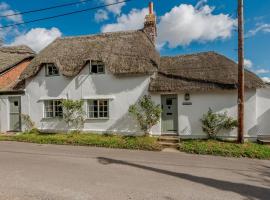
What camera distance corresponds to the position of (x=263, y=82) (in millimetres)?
13117

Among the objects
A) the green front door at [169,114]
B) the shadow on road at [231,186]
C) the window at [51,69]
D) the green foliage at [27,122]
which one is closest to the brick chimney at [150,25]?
the green front door at [169,114]

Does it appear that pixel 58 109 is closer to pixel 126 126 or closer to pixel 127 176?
pixel 126 126

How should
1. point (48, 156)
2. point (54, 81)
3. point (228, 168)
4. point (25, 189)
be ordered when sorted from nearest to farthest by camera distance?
point (25, 189), point (228, 168), point (48, 156), point (54, 81)

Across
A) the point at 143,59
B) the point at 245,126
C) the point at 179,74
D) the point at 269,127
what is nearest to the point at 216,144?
the point at 245,126

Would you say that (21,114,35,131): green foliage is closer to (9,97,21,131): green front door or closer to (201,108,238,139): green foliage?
(9,97,21,131): green front door

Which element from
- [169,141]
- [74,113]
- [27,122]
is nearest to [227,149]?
[169,141]

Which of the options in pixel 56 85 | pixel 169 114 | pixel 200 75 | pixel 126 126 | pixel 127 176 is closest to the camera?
pixel 127 176

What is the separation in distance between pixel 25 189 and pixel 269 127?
13.0 meters

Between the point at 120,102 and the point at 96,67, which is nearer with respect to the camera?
the point at 120,102

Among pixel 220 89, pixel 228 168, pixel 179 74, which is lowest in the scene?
pixel 228 168

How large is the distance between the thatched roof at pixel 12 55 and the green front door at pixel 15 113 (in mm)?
3272

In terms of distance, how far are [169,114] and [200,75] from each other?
3092mm

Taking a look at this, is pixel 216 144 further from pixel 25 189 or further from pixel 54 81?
pixel 54 81

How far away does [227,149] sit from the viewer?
10938 millimetres
